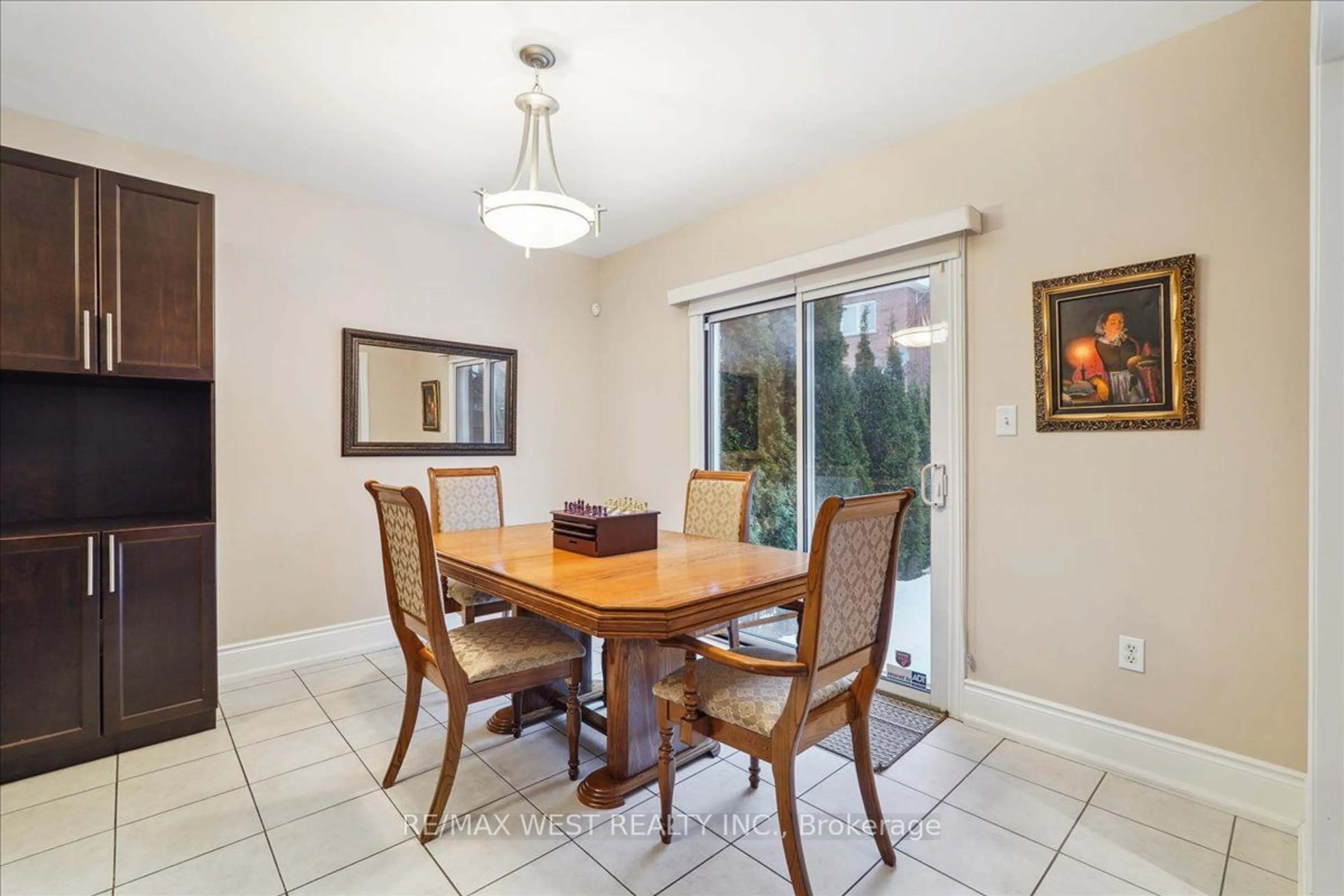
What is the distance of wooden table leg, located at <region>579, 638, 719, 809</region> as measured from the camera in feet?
6.41

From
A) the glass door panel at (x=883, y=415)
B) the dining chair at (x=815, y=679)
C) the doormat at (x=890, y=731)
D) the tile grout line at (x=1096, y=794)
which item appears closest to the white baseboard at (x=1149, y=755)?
the tile grout line at (x=1096, y=794)

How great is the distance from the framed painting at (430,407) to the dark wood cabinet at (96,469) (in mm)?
1128

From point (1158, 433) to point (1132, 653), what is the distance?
80 cm

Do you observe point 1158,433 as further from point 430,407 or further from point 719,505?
point 430,407

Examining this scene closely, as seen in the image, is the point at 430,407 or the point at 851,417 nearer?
the point at 851,417

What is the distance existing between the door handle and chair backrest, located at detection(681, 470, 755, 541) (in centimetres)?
77

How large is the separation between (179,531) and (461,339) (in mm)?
1871

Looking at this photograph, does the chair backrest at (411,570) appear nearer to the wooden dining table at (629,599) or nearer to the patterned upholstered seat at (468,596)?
the wooden dining table at (629,599)

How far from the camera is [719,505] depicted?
295 cm

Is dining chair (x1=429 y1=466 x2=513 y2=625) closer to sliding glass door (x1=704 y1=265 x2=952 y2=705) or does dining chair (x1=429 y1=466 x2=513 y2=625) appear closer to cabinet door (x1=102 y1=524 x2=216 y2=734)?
cabinet door (x1=102 y1=524 x2=216 y2=734)

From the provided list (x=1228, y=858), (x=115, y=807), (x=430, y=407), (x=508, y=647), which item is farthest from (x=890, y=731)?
(x=430, y=407)

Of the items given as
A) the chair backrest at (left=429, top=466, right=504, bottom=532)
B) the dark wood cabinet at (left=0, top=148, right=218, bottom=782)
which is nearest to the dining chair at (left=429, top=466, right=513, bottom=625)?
the chair backrest at (left=429, top=466, right=504, bottom=532)

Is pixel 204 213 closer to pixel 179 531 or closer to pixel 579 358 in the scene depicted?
pixel 179 531

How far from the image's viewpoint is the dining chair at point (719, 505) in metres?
2.84
